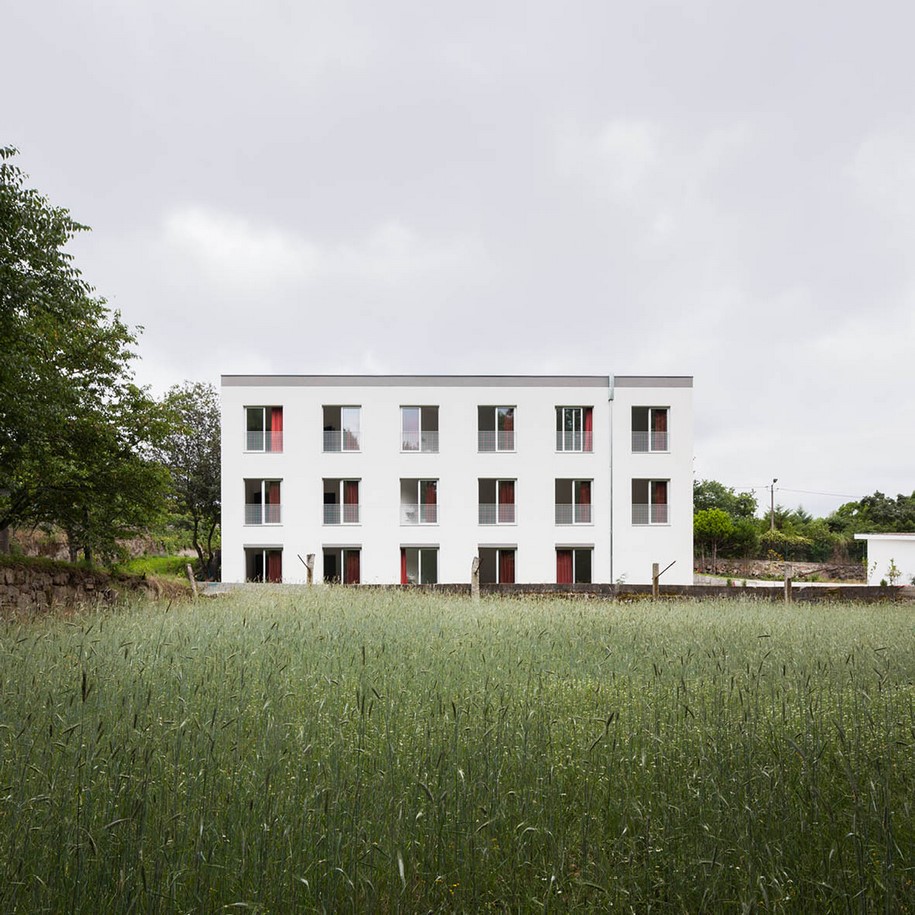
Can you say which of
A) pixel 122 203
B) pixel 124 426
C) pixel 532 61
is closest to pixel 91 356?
pixel 124 426

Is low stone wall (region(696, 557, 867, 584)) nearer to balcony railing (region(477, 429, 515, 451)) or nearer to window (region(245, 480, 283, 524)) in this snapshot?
balcony railing (region(477, 429, 515, 451))

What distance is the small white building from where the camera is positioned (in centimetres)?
2523

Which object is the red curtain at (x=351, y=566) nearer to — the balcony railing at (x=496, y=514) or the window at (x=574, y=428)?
the balcony railing at (x=496, y=514)

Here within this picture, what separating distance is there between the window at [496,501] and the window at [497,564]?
1090 mm

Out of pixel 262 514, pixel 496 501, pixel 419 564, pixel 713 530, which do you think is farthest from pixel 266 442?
pixel 713 530

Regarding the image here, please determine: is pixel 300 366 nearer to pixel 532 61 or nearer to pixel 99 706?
pixel 532 61

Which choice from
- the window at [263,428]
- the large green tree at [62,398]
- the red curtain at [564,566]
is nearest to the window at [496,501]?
the red curtain at [564,566]

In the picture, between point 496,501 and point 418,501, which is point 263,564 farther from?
point 496,501

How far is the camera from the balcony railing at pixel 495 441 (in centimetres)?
2470

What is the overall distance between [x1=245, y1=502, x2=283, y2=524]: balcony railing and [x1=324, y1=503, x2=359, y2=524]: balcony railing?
173 centimetres

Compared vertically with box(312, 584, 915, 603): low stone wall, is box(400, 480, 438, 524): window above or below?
above

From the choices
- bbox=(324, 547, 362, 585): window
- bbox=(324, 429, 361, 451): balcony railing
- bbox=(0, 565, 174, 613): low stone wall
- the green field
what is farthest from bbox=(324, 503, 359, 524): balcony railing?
the green field

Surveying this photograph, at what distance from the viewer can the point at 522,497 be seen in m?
24.5

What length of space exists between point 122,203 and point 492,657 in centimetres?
1956
